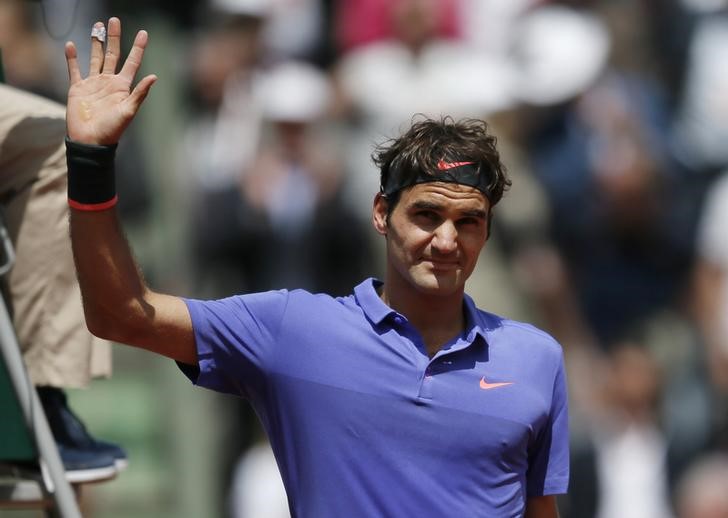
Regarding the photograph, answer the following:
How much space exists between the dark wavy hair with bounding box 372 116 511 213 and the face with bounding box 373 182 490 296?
0.15 feet

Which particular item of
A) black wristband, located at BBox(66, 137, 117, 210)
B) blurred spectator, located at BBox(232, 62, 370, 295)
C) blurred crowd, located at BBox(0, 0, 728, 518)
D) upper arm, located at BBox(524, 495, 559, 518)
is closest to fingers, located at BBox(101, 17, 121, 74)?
black wristband, located at BBox(66, 137, 117, 210)

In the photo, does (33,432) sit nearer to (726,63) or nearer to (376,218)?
(376,218)

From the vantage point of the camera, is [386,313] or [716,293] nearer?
Result: [386,313]

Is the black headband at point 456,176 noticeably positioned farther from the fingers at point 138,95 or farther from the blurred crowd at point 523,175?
the blurred crowd at point 523,175

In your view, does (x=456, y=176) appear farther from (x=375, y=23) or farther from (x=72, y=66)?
(x=375, y=23)

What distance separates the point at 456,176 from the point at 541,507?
0.87 meters

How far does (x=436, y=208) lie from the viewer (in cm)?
398

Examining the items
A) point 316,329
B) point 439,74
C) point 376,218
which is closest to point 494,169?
point 376,218

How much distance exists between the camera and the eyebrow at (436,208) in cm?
398

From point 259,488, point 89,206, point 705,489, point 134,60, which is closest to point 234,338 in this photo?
point 89,206

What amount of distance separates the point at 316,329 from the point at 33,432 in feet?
2.63

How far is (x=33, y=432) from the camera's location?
4.18m

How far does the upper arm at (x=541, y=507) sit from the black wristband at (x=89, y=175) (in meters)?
1.32

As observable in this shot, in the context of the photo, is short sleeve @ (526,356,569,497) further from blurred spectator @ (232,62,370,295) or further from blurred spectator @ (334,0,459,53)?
blurred spectator @ (334,0,459,53)
